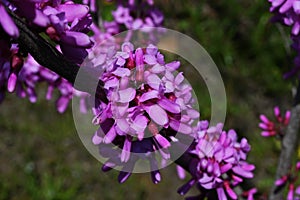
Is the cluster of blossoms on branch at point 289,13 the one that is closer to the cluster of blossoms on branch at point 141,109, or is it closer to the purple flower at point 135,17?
the cluster of blossoms on branch at point 141,109

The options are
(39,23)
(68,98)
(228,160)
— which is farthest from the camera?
(68,98)

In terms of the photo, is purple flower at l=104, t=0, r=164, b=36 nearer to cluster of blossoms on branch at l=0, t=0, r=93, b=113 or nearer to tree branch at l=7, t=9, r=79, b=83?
cluster of blossoms on branch at l=0, t=0, r=93, b=113

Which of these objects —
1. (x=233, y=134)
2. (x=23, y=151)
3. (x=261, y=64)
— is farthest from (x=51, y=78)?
(x=261, y=64)

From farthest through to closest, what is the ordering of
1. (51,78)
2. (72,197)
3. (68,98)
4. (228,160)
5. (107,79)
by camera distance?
(72,197)
(68,98)
(51,78)
(228,160)
(107,79)

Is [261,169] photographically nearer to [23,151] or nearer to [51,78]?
[23,151]

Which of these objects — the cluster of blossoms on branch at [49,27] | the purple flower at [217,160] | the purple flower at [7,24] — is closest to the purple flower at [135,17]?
the purple flower at [217,160]

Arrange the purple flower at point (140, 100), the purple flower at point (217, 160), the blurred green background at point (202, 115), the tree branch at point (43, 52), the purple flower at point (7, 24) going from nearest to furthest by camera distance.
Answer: the purple flower at point (7, 24)
the tree branch at point (43, 52)
the purple flower at point (140, 100)
the purple flower at point (217, 160)
the blurred green background at point (202, 115)
